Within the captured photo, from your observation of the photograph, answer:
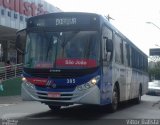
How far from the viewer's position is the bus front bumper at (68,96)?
505 inches

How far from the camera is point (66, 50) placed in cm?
1316

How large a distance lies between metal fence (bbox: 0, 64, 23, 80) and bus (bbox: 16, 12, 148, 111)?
15.4 m

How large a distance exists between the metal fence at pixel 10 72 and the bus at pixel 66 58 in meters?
15.4

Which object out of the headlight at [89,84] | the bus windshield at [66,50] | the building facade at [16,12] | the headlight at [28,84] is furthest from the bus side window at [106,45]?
the building facade at [16,12]

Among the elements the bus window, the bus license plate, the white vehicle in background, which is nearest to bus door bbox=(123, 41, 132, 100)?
the bus window

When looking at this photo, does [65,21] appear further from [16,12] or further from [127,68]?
[16,12]

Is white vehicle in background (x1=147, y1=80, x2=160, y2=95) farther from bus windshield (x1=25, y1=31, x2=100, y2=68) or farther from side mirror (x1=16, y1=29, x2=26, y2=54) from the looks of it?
bus windshield (x1=25, y1=31, x2=100, y2=68)

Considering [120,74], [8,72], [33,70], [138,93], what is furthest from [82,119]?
[8,72]

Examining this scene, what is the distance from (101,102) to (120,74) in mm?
3643

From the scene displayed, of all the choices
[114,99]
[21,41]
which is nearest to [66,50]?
[21,41]

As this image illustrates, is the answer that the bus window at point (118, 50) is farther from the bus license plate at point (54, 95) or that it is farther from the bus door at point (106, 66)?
the bus license plate at point (54, 95)

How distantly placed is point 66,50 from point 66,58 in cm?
26

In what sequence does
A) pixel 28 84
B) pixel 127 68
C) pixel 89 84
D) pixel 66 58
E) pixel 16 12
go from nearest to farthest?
pixel 89 84 < pixel 66 58 < pixel 28 84 < pixel 127 68 < pixel 16 12

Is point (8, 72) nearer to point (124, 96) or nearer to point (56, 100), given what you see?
point (124, 96)
